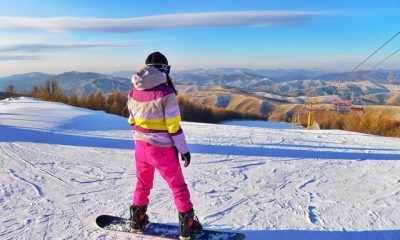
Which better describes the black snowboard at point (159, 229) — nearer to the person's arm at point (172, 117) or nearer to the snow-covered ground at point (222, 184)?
the snow-covered ground at point (222, 184)

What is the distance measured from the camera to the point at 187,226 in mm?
3475

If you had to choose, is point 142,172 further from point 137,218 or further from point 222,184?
point 222,184

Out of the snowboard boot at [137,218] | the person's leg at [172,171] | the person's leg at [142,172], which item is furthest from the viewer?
the snowboard boot at [137,218]

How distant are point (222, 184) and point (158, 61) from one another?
105 inches

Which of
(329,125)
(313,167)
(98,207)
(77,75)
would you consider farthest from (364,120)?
(77,75)

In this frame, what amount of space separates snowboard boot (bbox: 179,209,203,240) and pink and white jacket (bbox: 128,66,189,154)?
1.86 feet

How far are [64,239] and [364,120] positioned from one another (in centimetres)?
1558

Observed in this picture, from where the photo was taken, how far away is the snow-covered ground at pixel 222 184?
13.4 ft

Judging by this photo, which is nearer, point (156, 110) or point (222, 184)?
point (156, 110)

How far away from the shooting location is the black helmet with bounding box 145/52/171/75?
3.46 meters

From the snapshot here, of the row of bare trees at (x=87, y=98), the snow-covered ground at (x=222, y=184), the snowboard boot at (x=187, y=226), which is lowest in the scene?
the row of bare trees at (x=87, y=98)

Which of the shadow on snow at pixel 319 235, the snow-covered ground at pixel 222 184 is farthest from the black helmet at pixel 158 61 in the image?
the shadow on snow at pixel 319 235

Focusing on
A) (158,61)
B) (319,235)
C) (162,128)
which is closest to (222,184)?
(319,235)

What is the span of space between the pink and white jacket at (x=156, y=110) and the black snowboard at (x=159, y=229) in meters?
0.81
